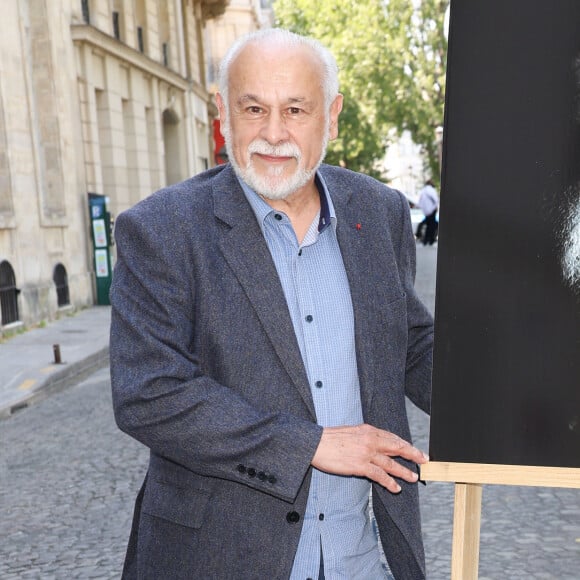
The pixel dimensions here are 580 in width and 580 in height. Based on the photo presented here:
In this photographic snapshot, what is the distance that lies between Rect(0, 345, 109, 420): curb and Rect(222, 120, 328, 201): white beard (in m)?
6.62

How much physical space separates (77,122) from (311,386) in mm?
15926

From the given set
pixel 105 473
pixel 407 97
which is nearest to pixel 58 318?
pixel 105 473

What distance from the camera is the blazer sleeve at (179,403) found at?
1959 mm

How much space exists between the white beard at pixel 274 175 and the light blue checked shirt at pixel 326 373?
5 cm

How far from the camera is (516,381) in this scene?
1.84m

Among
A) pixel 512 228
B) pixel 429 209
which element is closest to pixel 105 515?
pixel 512 228

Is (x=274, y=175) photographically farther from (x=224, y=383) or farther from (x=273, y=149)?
(x=224, y=383)

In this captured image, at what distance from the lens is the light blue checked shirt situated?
7.00 ft

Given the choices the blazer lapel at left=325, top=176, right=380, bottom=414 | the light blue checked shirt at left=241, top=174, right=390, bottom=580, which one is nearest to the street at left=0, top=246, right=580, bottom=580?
the light blue checked shirt at left=241, top=174, right=390, bottom=580

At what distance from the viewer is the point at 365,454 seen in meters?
2.00

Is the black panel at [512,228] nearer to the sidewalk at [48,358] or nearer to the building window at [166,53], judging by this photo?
the sidewalk at [48,358]

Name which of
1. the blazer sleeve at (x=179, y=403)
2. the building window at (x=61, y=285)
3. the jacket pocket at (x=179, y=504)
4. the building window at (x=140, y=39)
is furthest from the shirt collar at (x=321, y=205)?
the building window at (x=140, y=39)

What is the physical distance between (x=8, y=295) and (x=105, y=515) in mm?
9171

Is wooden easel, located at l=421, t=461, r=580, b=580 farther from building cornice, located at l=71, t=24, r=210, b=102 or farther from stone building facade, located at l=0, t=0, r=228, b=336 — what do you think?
building cornice, located at l=71, t=24, r=210, b=102
